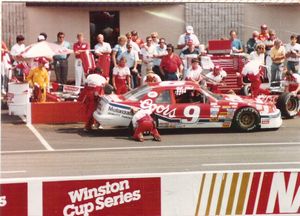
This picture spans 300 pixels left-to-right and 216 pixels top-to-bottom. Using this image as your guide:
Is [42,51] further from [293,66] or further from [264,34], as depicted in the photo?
[293,66]

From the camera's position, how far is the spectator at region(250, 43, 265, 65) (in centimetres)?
2064

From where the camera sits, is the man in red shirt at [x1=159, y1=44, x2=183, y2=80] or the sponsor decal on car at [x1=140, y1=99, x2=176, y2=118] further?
the man in red shirt at [x1=159, y1=44, x2=183, y2=80]

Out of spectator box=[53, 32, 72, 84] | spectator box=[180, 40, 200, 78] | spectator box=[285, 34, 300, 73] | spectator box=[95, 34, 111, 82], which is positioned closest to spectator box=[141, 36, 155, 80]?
spectator box=[180, 40, 200, 78]

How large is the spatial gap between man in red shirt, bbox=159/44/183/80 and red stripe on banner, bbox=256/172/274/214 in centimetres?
1190

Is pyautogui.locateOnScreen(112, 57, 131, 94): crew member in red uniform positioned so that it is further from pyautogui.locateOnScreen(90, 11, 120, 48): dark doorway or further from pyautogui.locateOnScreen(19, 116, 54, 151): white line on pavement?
pyautogui.locateOnScreen(90, 11, 120, 48): dark doorway

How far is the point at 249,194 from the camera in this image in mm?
8688

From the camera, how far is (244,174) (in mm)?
8602

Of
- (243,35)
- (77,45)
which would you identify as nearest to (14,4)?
(77,45)

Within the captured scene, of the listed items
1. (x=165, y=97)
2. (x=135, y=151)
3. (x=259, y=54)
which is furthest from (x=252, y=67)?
(x=135, y=151)

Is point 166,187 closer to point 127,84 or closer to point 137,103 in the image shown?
A: point 137,103

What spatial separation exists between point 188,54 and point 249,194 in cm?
1283

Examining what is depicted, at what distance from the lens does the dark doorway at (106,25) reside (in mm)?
24156

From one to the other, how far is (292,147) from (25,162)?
5.38 meters

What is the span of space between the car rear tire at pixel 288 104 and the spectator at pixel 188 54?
264 cm
